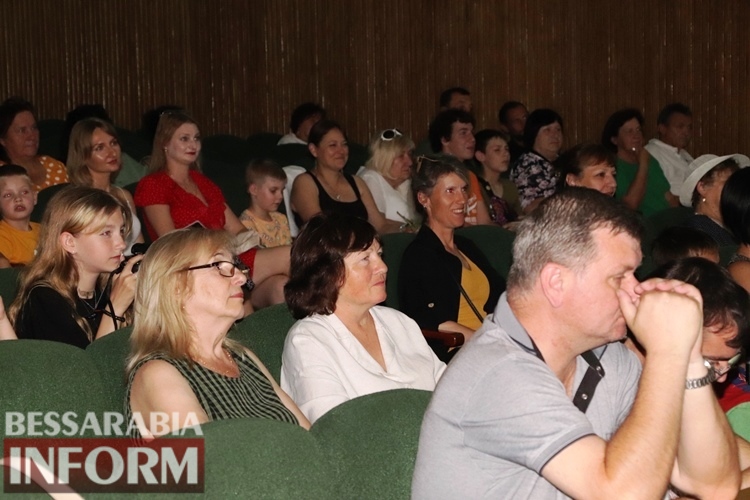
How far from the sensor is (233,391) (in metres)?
2.41

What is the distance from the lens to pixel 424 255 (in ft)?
12.7

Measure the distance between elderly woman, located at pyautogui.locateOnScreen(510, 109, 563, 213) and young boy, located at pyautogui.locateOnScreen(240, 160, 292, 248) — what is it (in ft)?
5.10

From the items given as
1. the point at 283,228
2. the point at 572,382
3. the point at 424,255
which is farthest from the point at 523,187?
the point at 572,382

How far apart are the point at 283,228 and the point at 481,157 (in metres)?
1.46

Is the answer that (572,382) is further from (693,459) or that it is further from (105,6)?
(105,6)

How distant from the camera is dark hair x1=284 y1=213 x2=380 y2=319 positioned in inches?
114

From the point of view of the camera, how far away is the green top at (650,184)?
21.3 ft

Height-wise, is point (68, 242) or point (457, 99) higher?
point (457, 99)

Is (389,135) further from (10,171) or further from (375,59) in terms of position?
(375,59)

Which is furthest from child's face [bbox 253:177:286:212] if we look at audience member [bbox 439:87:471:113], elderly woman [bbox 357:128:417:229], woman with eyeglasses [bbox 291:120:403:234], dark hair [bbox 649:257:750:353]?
dark hair [bbox 649:257:750:353]

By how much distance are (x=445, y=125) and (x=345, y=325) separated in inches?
132

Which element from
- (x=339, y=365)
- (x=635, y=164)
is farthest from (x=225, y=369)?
(x=635, y=164)

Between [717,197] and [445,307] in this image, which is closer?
[445,307]

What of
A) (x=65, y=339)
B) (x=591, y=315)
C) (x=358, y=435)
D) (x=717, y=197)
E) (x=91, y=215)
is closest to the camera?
(x=591, y=315)
